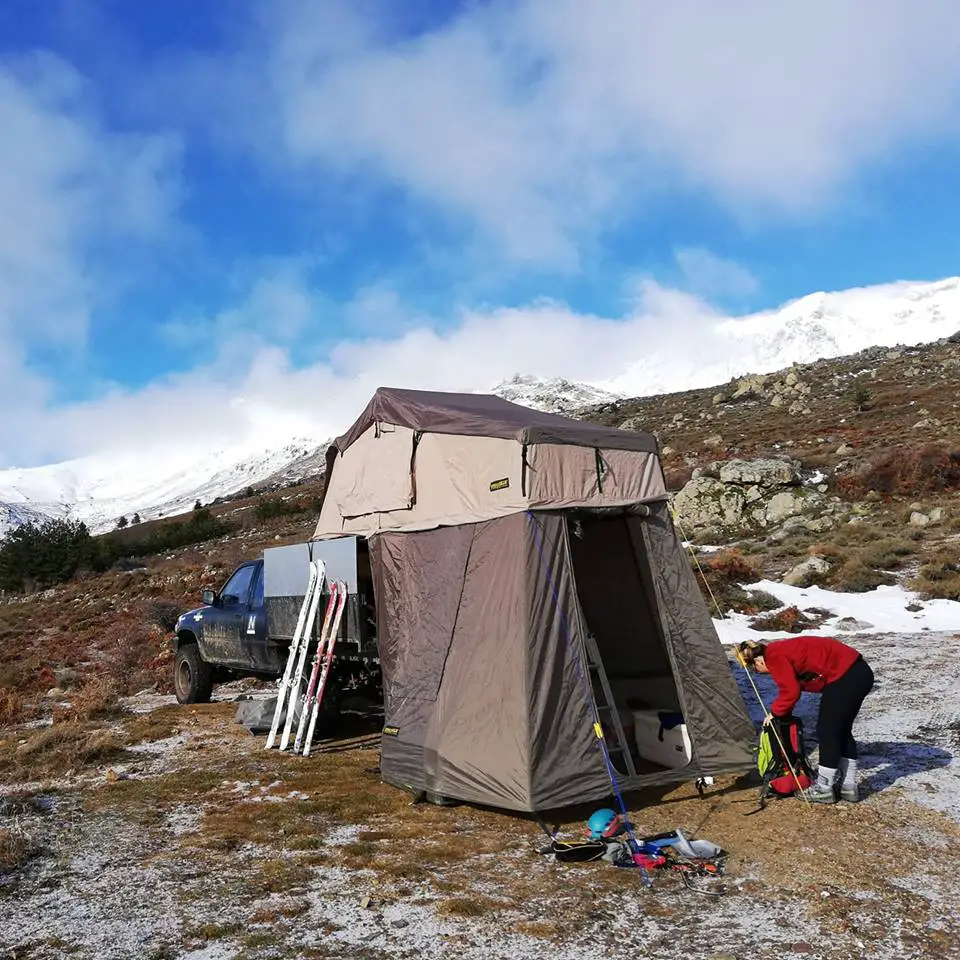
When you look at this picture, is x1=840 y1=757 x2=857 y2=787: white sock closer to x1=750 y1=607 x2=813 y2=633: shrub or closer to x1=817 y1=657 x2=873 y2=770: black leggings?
x1=817 y1=657 x2=873 y2=770: black leggings

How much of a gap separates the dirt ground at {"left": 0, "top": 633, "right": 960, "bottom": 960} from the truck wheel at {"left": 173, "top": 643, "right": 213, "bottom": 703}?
328 cm

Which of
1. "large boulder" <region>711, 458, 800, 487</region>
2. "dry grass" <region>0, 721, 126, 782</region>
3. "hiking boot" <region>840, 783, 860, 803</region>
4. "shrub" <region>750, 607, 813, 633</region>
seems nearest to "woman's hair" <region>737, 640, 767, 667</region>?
"hiking boot" <region>840, 783, 860, 803</region>

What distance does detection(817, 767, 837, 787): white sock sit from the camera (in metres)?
6.43

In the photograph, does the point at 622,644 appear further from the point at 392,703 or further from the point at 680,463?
the point at 680,463

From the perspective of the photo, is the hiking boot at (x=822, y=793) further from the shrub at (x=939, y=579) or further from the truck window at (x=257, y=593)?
the shrub at (x=939, y=579)

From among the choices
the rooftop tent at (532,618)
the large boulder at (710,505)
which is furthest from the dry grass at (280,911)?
the large boulder at (710,505)

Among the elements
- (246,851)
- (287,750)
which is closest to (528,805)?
(246,851)

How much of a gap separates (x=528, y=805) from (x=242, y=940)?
2324 mm

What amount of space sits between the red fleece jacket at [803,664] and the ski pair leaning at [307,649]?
4404 millimetres

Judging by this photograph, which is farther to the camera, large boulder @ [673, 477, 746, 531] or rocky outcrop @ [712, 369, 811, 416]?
rocky outcrop @ [712, 369, 811, 416]

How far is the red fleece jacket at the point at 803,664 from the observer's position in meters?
6.49

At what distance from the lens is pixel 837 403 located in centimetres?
4484

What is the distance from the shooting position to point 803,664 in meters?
6.58

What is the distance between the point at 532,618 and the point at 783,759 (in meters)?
2.42
